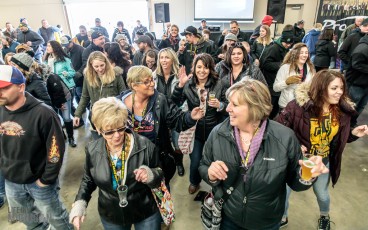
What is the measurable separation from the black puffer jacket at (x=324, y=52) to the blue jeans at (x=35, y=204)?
5181mm

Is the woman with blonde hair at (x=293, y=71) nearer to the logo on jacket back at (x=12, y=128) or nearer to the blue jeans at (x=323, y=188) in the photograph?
the blue jeans at (x=323, y=188)

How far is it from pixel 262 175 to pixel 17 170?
1.81m

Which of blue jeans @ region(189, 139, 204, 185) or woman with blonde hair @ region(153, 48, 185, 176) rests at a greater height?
woman with blonde hair @ region(153, 48, 185, 176)

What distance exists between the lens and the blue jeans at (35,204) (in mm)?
1984

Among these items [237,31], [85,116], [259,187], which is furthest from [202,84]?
[237,31]

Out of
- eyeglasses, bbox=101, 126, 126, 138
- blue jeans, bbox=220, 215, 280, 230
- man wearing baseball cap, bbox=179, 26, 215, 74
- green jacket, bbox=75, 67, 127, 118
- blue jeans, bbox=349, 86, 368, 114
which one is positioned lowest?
blue jeans, bbox=220, 215, 280, 230

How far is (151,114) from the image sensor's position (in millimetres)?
2137

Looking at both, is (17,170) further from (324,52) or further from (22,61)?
(324,52)

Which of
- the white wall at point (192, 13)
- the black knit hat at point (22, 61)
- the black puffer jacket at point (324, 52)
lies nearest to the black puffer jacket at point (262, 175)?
the black knit hat at point (22, 61)

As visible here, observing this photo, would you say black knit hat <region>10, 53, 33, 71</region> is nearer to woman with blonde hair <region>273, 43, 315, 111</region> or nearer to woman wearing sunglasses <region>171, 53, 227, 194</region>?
woman wearing sunglasses <region>171, 53, 227, 194</region>

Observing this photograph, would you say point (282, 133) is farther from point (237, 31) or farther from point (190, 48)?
point (237, 31)

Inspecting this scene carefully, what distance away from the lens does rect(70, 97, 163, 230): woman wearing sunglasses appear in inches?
59.4

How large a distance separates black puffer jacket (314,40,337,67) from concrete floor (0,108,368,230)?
213 cm

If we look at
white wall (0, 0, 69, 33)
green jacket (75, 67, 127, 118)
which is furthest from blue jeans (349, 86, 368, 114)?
white wall (0, 0, 69, 33)
